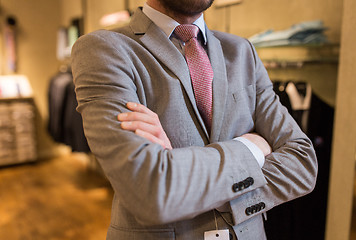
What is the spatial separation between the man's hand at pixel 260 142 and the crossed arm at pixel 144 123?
279mm

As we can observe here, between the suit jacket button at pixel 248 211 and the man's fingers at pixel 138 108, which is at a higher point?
the man's fingers at pixel 138 108

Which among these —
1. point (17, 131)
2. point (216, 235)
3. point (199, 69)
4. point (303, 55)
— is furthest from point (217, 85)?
point (17, 131)

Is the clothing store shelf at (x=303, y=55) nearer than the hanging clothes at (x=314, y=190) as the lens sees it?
No

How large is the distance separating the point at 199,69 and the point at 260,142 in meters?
0.30

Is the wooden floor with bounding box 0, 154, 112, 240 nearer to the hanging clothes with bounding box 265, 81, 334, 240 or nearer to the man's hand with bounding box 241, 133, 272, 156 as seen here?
the hanging clothes with bounding box 265, 81, 334, 240

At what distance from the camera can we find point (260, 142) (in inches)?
39.5

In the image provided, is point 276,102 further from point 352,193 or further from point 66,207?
point 66,207

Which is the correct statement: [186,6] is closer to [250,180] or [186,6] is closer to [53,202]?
[250,180]

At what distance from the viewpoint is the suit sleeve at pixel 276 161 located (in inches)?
35.3

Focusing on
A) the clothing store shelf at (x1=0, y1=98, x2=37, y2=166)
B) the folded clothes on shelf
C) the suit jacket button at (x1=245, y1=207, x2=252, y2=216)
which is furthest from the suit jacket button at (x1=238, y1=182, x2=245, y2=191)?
the clothing store shelf at (x1=0, y1=98, x2=37, y2=166)

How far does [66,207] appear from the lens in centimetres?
333

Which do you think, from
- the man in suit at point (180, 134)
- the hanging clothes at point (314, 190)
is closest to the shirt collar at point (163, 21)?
the man in suit at point (180, 134)

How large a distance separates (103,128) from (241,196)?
422 mm

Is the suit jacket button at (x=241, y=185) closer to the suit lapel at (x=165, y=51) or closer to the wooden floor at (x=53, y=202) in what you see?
the suit lapel at (x=165, y=51)
